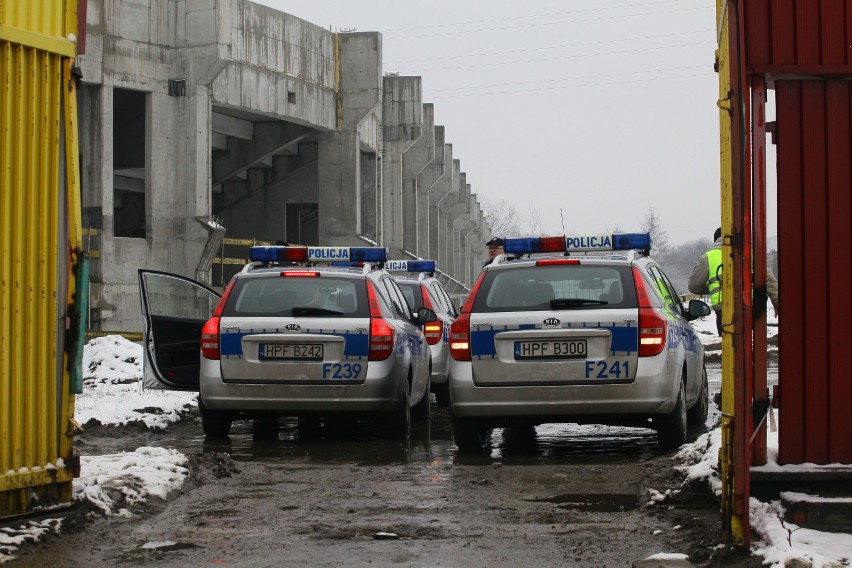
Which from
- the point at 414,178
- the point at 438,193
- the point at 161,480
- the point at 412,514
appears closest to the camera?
the point at 412,514

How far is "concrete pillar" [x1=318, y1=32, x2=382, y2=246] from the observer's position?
40438mm

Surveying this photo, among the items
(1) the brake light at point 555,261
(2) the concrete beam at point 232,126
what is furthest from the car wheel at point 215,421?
(2) the concrete beam at point 232,126

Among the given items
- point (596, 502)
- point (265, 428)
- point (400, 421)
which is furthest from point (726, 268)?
point (265, 428)

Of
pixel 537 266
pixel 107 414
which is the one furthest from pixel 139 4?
pixel 537 266

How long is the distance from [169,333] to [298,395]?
6.31 feet

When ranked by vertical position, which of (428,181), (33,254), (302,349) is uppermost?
(428,181)

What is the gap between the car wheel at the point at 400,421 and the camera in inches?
481

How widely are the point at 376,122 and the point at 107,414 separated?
A: 3201 cm

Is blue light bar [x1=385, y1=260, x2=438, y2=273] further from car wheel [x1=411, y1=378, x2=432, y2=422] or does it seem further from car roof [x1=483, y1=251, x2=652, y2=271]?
car roof [x1=483, y1=251, x2=652, y2=271]

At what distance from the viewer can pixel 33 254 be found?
7.52 meters

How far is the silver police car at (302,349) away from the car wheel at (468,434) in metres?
1.04

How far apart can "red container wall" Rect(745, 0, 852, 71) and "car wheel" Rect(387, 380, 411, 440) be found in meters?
6.21

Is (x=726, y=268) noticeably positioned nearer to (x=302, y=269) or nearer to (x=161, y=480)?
(x=161, y=480)

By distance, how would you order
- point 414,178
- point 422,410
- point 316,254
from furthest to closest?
point 414,178 < point 316,254 < point 422,410
